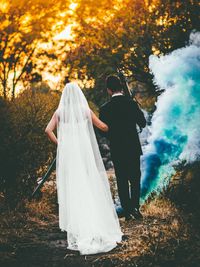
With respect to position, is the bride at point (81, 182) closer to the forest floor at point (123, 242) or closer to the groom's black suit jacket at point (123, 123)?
the forest floor at point (123, 242)

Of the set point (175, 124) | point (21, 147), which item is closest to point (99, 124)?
point (21, 147)

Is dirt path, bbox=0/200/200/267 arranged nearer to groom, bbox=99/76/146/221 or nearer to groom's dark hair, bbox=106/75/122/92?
groom, bbox=99/76/146/221

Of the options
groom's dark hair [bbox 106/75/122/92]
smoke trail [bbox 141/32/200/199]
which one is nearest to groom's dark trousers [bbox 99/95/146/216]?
groom's dark hair [bbox 106/75/122/92]

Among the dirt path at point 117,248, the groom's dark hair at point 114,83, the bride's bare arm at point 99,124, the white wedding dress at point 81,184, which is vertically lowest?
the dirt path at point 117,248

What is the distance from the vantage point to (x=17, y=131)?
9.12 meters

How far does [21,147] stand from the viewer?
9.20 metres

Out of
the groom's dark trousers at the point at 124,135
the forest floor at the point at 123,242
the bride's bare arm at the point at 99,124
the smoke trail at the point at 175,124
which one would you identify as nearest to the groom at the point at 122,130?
the groom's dark trousers at the point at 124,135

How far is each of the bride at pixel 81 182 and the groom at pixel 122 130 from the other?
691 mm

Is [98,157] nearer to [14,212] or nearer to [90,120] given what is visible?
[90,120]

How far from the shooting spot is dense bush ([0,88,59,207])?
356 inches

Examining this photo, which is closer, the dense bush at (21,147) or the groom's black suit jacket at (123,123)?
the groom's black suit jacket at (123,123)

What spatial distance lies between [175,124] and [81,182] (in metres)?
3.25

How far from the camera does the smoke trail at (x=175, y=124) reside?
9570 mm

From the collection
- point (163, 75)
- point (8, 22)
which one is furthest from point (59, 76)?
point (163, 75)
